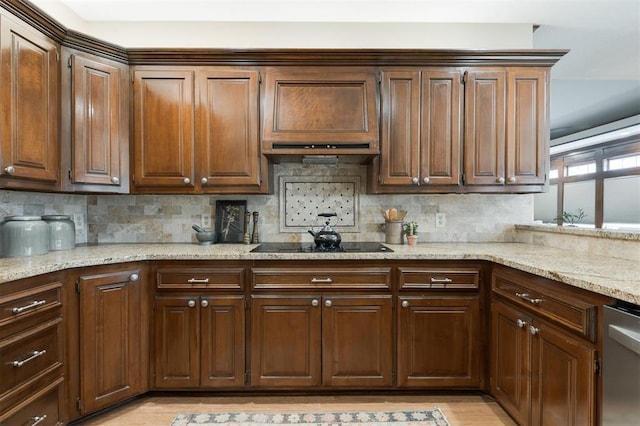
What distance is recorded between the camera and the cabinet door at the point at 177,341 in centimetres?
212

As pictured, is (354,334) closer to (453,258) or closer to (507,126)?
(453,258)

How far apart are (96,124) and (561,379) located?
10.0 ft

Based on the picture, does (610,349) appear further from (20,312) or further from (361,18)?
(361,18)

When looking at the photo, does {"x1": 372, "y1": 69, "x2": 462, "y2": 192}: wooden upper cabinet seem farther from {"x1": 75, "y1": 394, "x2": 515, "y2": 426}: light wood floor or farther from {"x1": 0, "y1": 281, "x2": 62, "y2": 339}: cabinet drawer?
{"x1": 0, "y1": 281, "x2": 62, "y2": 339}: cabinet drawer

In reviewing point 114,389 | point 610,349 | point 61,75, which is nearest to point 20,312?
point 114,389

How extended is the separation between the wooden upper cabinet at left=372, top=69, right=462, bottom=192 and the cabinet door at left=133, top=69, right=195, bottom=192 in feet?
4.69

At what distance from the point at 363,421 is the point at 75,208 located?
2684mm

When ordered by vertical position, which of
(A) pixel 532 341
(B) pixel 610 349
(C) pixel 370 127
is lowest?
(A) pixel 532 341

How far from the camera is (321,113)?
2.39 m

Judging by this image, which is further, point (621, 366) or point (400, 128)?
point (400, 128)

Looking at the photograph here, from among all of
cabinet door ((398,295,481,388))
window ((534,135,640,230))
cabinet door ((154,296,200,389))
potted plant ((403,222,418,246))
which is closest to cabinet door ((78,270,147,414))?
cabinet door ((154,296,200,389))

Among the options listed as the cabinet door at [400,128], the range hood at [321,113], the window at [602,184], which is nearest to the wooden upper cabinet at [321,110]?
the range hood at [321,113]

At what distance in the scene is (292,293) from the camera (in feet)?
7.00

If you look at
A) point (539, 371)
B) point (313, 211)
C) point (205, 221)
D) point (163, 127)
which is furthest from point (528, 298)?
point (163, 127)
